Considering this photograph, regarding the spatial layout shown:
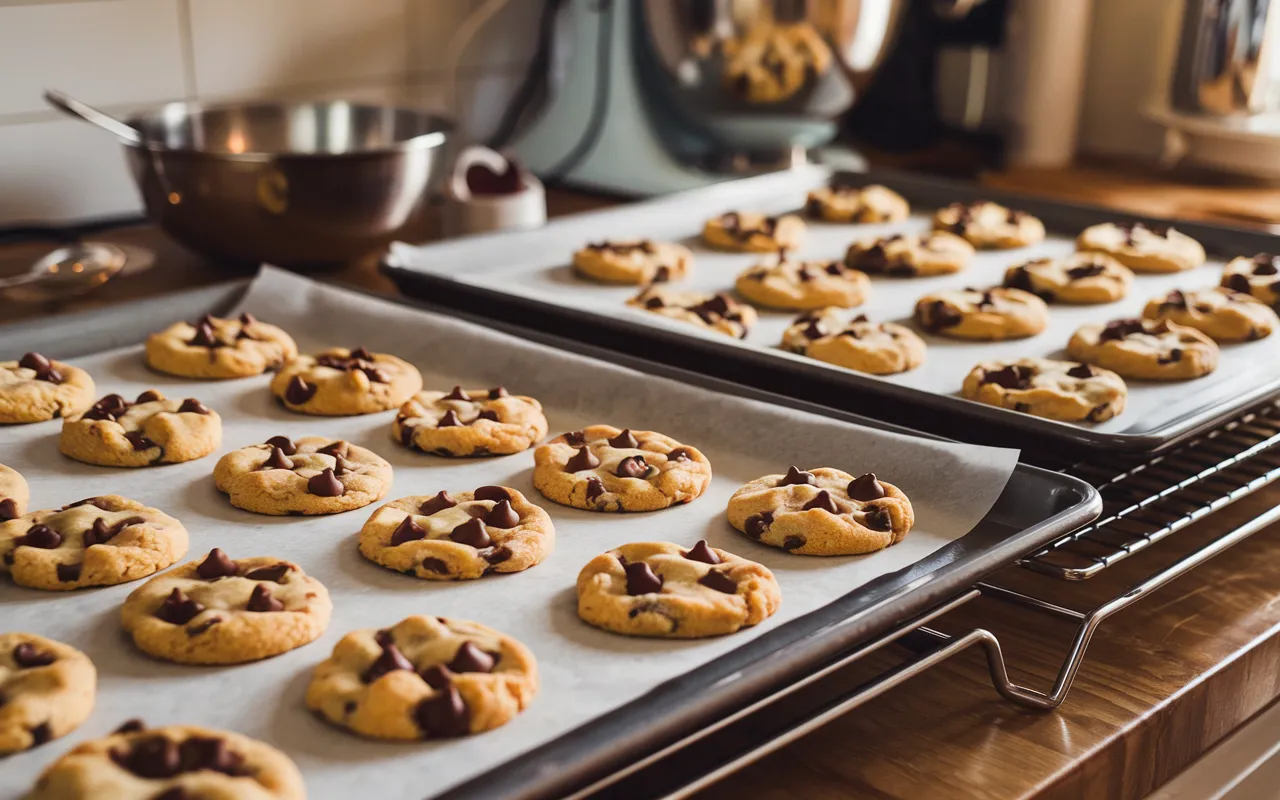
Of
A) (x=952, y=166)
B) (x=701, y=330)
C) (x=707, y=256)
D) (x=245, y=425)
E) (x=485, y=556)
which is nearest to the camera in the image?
(x=485, y=556)

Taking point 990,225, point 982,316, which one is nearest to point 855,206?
point 990,225

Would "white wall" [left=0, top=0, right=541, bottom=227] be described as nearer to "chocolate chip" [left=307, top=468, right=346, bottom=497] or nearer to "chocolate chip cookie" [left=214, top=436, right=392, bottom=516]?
"chocolate chip cookie" [left=214, top=436, right=392, bottom=516]

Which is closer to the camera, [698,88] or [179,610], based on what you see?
[179,610]

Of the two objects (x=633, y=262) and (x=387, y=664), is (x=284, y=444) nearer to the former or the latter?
(x=387, y=664)

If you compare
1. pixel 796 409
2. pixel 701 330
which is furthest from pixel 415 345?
pixel 796 409

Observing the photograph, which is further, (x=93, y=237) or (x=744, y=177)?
(x=744, y=177)

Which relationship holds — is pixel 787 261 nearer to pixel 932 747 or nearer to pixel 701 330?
pixel 701 330
